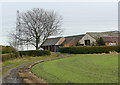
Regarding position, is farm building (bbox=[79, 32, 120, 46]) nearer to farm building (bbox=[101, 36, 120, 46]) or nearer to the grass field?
farm building (bbox=[101, 36, 120, 46])

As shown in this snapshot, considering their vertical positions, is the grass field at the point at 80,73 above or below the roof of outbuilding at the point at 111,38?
below

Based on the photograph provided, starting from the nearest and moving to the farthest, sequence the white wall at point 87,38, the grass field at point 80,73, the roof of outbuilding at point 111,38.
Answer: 1. the grass field at point 80,73
2. the white wall at point 87,38
3. the roof of outbuilding at point 111,38

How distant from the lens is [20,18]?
178 feet

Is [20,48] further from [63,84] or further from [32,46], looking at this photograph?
[63,84]

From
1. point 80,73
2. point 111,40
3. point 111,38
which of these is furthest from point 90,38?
point 80,73

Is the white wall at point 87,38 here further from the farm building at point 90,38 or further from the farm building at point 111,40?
the farm building at point 111,40

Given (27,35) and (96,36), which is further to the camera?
(96,36)

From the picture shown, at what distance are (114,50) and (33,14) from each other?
22.9 meters

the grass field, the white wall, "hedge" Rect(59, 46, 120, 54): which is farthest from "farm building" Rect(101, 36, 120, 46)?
the grass field

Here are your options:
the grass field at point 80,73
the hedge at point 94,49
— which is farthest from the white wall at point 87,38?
the grass field at point 80,73

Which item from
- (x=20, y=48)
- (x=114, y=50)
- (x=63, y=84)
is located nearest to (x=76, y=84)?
(x=63, y=84)

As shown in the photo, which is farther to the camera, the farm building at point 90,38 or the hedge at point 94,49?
the farm building at point 90,38

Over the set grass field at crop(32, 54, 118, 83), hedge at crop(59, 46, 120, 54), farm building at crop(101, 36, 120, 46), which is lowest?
grass field at crop(32, 54, 118, 83)

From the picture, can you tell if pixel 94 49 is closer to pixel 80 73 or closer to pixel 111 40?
pixel 111 40
